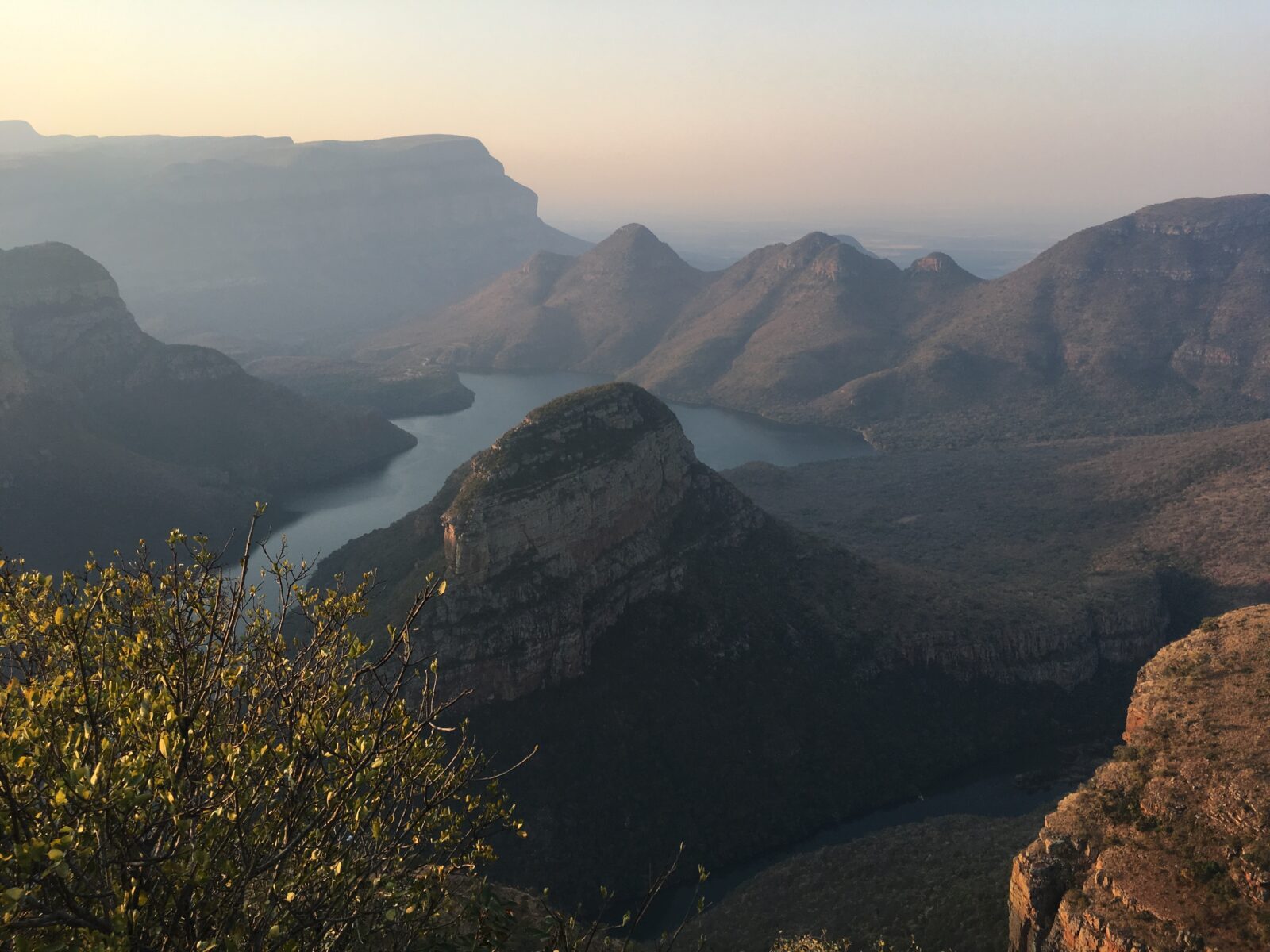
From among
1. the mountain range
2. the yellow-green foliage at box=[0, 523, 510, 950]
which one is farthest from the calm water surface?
the yellow-green foliage at box=[0, 523, 510, 950]

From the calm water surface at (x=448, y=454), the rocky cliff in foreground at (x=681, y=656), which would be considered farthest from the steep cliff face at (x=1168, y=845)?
the calm water surface at (x=448, y=454)

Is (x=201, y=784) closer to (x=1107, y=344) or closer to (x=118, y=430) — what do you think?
(x=118, y=430)

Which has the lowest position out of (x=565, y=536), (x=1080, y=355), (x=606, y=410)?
(x=565, y=536)

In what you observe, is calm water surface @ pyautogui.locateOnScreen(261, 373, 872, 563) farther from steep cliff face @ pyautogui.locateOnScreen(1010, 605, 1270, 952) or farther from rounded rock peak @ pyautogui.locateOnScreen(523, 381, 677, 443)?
steep cliff face @ pyautogui.locateOnScreen(1010, 605, 1270, 952)

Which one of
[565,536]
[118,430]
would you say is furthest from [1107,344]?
[118,430]

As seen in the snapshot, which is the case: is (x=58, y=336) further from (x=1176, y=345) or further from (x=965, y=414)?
(x=1176, y=345)

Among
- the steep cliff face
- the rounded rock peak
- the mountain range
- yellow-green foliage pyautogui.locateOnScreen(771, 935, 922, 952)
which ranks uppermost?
the mountain range
